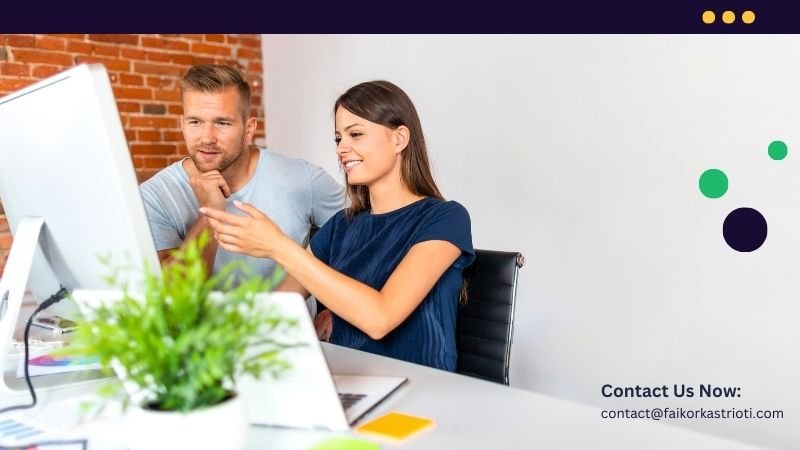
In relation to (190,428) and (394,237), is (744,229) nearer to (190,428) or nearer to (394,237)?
(394,237)

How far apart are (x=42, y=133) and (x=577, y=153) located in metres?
1.82

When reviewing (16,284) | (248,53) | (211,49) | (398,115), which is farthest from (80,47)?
(16,284)

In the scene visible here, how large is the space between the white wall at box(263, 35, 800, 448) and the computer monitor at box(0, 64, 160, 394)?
175 centimetres

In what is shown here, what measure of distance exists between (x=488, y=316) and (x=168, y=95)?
2540 mm

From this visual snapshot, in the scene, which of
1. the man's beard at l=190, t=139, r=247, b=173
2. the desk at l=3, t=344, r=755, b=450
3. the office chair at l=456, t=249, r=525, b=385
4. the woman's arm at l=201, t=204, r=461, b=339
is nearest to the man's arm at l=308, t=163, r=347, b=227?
the man's beard at l=190, t=139, r=247, b=173

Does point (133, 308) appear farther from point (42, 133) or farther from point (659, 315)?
point (659, 315)

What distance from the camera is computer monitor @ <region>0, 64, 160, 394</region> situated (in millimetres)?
867

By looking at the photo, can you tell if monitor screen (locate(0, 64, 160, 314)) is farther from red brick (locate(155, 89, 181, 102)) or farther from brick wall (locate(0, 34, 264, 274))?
red brick (locate(155, 89, 181, 102))

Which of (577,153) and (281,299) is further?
(577,153)

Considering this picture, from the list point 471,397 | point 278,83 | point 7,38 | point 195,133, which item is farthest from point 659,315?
point 7,38

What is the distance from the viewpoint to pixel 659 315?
2242mm

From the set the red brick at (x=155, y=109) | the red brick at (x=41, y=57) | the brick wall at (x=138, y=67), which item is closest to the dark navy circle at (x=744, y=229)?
the brick wall at (x=138, y=67)
